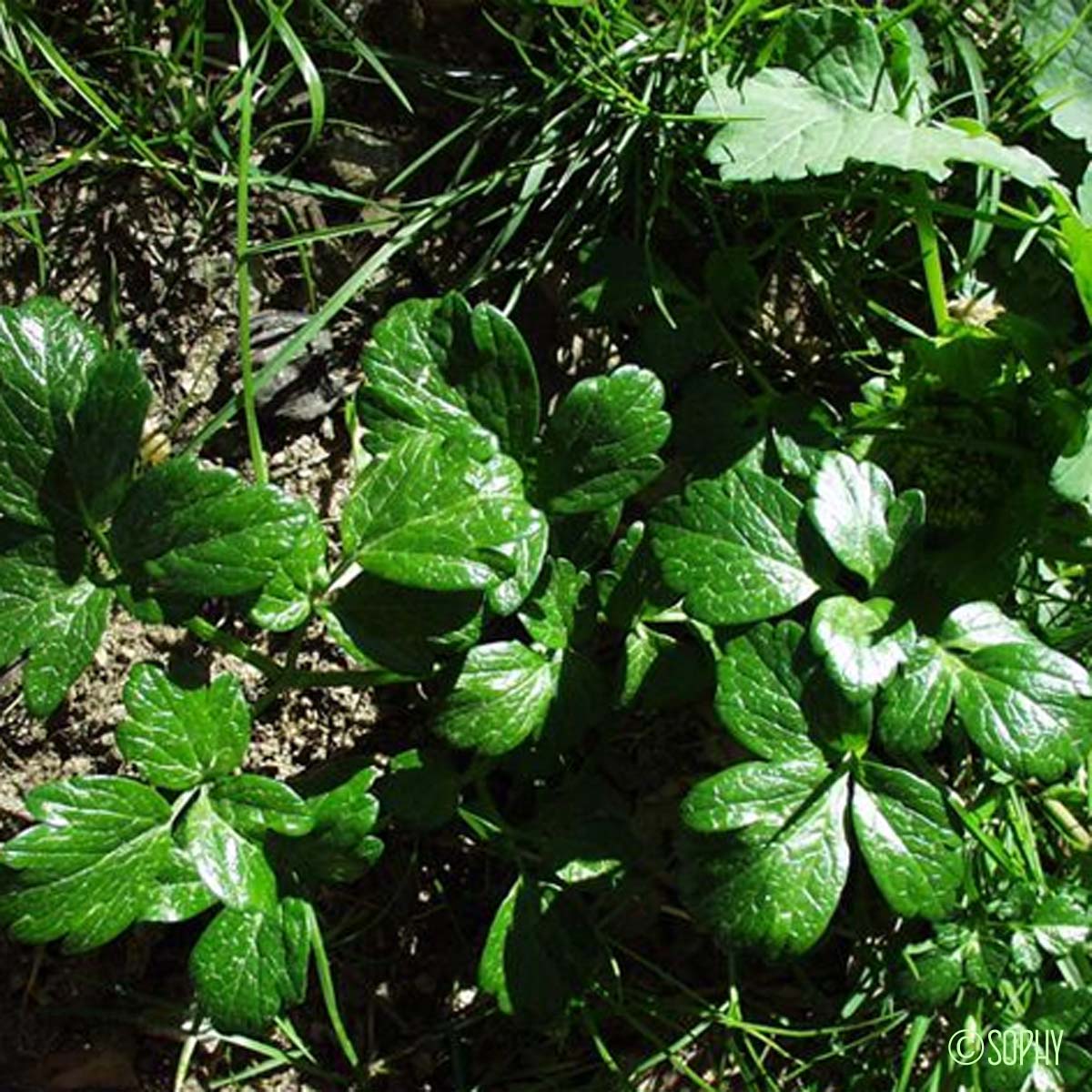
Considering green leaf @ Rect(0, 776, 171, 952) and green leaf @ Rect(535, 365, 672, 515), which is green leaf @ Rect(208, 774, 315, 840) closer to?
green leaf @ Rect(0, 776, 171, 952)

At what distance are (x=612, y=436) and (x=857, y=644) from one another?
0.33m

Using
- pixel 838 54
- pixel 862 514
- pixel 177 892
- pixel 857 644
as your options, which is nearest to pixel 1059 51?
pixel 838 54

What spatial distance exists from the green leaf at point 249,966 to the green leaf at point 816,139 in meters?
0.89

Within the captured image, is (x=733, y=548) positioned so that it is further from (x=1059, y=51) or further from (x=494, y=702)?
(x=1059, y=51)

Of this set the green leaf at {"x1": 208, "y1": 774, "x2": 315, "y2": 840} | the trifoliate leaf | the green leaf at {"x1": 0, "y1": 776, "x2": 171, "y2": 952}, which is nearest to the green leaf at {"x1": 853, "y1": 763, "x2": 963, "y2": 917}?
the trifoliate leaf

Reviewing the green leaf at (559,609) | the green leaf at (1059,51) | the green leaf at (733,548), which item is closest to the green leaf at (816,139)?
the green leaf at (1059,51)

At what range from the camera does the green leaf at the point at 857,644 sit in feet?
4.99

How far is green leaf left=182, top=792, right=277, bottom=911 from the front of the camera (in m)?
1.46

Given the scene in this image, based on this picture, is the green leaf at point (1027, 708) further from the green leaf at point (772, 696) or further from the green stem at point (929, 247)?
the green stem at point (929, 247)

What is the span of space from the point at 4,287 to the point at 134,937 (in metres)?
0.78

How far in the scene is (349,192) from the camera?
194 centimetres

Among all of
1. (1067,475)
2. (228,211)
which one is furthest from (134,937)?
(1067,475)

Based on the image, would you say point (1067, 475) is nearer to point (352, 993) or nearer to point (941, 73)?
point (941, 73)

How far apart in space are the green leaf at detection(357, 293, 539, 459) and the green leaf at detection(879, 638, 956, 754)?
17.6 inches
